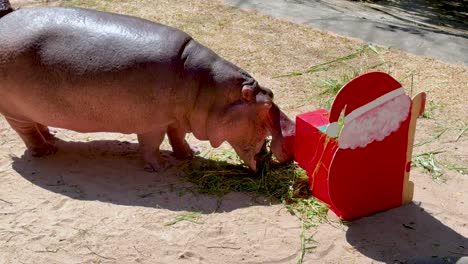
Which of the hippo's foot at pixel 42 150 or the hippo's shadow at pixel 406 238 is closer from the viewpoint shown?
the hippo's shadow at pixel 406 238

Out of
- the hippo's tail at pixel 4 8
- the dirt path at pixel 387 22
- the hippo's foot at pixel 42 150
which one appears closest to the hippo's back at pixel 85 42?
the hippo's tail at pixel 4 8

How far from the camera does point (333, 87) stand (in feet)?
20.9

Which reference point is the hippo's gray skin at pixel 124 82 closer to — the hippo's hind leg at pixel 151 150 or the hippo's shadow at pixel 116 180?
the hippo's hind leg at pixel 151 150

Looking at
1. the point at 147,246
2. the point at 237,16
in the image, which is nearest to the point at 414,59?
the point at 237,16

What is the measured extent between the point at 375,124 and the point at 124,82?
169cm

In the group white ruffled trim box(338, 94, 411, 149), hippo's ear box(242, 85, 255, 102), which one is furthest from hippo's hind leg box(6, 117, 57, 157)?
white ruffled trim box(338, 94, 411, 149)

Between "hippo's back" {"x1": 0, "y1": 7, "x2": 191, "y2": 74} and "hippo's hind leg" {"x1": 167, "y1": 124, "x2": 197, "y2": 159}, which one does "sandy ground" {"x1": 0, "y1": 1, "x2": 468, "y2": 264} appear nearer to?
"hippo's hind leg" {"x1": 167, "y1": 124, "x2": 197, "y2": 159}

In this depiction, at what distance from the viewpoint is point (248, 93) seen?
4371mm

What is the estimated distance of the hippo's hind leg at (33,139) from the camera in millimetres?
4789

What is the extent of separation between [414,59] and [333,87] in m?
1.51

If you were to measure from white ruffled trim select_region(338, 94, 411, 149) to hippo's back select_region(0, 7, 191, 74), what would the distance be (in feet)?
4.29

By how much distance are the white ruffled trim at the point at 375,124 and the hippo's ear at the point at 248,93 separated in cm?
77

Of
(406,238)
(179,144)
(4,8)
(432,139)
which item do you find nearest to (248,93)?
(179,144)

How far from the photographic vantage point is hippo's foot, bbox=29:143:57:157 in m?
4.90
